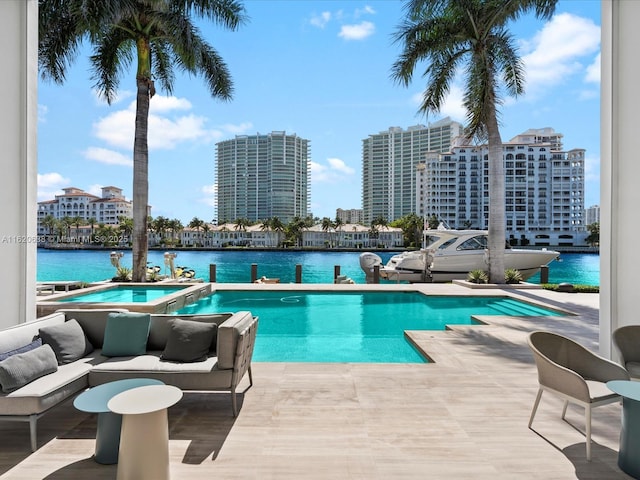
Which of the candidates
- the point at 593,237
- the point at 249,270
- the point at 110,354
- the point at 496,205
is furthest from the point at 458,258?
the point at 593,237

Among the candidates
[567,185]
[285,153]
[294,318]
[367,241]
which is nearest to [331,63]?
[294,318]

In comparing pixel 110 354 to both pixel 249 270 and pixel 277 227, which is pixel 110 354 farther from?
pixel 277 227

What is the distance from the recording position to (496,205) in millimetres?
11352

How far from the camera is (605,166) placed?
4.36 m

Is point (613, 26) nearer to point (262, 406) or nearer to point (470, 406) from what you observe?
point (470, 406)

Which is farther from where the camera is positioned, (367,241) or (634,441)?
(367,241)

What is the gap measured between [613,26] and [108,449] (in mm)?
6186

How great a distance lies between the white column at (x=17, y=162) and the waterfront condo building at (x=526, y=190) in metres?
76.6

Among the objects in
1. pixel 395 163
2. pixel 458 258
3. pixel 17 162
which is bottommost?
pixel 458 258

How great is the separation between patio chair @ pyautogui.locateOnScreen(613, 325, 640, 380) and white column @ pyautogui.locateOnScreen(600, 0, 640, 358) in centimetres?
71

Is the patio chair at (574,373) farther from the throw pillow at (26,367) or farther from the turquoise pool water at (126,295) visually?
the turquoise pool water at (126,295)

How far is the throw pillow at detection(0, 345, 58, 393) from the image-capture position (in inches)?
108

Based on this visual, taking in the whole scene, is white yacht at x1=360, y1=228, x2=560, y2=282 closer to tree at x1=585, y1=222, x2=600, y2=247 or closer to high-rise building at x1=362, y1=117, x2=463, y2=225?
tree at x1=585, y1=222, x2=600, y2=247

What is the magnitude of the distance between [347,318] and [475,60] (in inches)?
328
